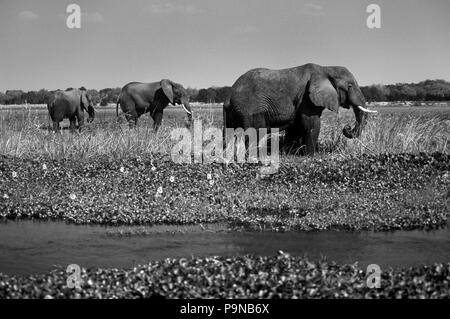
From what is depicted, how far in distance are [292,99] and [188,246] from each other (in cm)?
805

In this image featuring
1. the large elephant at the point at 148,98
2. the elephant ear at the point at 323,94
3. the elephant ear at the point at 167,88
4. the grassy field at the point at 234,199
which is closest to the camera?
the grassy field at the point at 234,199

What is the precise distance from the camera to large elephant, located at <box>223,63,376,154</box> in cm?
1705

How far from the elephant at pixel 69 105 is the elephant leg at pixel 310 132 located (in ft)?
40.8

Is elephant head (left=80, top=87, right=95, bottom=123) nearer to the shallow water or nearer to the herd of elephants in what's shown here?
the herd of elephants

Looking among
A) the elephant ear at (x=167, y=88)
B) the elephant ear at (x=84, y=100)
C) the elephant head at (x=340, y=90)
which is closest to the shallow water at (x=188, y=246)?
the elephant head at (x=340, y=90)

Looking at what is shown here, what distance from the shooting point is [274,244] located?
9.95 m

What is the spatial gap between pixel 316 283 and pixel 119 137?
10.9m

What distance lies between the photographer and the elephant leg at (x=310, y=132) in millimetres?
16906

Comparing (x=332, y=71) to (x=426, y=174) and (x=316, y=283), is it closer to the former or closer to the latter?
(x=426, y=174)

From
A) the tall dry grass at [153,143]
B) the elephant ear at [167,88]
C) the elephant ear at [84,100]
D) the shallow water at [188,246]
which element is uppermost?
the elephant ear at [167,88]

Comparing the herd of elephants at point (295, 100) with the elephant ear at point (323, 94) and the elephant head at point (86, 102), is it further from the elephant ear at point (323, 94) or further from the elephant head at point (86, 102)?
the elephant head at point (86, 102)

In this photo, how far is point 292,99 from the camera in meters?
17.1

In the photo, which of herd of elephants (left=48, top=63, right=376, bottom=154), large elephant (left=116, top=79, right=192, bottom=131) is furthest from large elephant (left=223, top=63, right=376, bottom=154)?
large elephant (left=116, top=79, right=192, bottom=131)

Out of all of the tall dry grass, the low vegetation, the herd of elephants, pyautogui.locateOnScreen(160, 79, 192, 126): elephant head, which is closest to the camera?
the low vegetation
